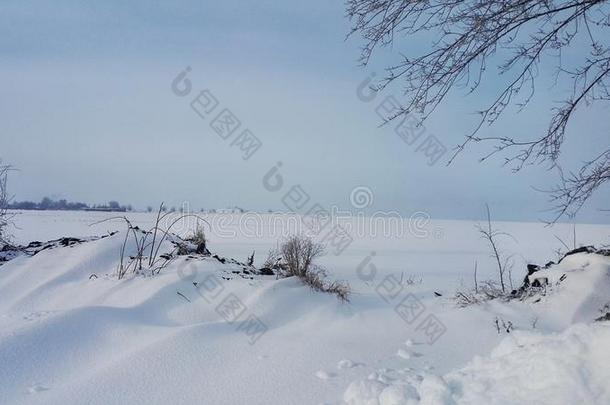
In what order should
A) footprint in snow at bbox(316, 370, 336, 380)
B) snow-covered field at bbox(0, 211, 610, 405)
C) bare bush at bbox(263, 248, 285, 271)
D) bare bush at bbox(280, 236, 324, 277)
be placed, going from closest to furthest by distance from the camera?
snow-covered field at bbox(0, 211, 610, 405) → footprint in snow at bbox(316, 370, 336, 380) → bare bush at bbox(280, 236, 324, 277) → bare bush at bbox(263, 248, 285, 271)

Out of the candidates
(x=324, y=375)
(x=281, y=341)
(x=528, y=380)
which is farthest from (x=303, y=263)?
(x=528, y=380)

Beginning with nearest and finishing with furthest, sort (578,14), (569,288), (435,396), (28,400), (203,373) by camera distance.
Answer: (435,396)
(28,400)
(203,373)
(578,14)
(569,288)

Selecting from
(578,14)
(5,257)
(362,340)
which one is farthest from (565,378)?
(5,257)

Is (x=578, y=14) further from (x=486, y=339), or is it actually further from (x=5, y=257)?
(x=5, y=257)

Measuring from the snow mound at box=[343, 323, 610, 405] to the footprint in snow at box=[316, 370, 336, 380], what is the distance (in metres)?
0.52

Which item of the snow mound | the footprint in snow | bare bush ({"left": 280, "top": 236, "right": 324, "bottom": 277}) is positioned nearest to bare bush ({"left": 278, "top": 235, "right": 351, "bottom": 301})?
bare bush ({"left": 280, "top": 236, "right": 324, "bottom": 277})

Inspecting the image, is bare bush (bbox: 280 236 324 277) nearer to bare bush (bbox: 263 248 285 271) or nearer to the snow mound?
bare bush (bbox: 263 248 285 271)

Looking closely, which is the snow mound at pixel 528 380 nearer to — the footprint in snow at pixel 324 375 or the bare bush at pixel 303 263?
the footprint in snow at pixel 324 375

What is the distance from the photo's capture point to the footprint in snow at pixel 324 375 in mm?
3610

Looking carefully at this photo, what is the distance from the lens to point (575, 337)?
270 cm

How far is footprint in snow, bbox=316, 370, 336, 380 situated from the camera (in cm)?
361

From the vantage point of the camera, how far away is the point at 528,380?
8.47ft

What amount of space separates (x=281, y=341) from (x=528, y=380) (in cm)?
236

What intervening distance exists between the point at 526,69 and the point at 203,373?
12.1ft
